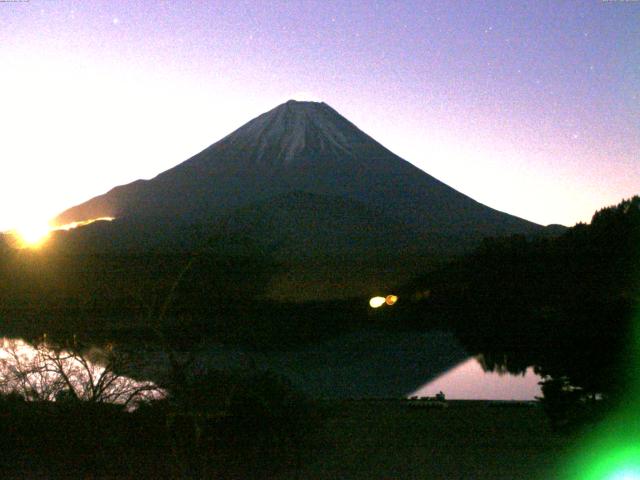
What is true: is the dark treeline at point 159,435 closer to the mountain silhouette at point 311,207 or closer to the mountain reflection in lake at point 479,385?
the mountain reflection in lake at point 479,385

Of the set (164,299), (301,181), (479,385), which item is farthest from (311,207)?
(164,299)

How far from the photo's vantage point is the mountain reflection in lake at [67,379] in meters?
8.55

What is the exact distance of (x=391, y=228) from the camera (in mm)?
49500

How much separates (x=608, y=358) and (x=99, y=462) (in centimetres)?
618

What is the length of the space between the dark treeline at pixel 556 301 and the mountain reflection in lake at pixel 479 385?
42 cm

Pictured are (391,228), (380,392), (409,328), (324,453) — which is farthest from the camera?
(391,228)

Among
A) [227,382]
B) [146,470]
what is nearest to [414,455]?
[227,382]

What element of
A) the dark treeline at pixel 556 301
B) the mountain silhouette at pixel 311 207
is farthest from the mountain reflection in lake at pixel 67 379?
the mountain silhouette at pixel 311 207

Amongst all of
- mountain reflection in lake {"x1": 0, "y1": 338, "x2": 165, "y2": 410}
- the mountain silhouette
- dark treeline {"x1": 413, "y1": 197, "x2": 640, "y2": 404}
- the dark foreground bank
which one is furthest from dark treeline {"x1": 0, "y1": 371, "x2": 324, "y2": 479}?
the mountain silhouette

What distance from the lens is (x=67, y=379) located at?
8461 millimetres

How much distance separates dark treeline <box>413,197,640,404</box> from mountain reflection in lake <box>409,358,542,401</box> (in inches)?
16.4

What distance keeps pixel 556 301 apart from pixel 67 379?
A: 7095 millimetres

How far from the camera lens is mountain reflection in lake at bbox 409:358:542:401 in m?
15.5

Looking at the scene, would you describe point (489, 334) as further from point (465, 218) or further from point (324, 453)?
point (465, 218)
